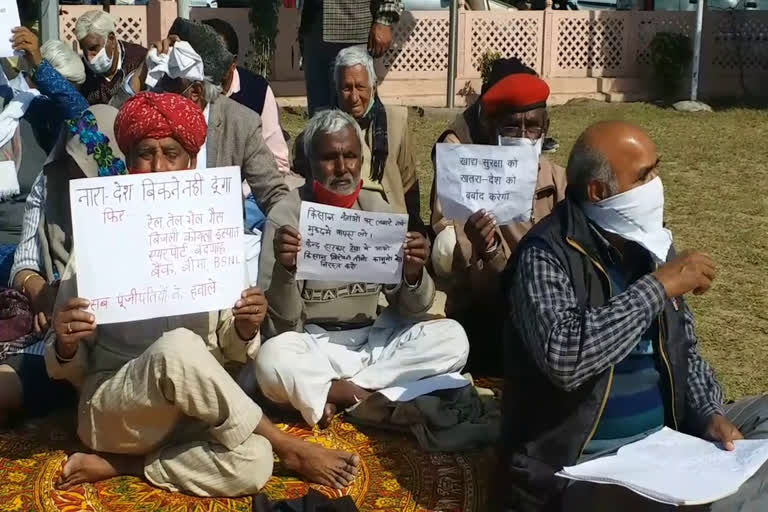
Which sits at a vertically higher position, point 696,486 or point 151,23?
point 151,23

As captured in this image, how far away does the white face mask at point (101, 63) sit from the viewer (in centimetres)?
741

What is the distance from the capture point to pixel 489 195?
4516mm

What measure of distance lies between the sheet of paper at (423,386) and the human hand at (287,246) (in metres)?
0.70

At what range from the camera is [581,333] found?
3178 millimetres

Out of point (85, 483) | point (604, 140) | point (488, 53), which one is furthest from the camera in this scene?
point (488, 53)

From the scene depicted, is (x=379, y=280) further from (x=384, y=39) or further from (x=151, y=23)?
(x=151, y=23)

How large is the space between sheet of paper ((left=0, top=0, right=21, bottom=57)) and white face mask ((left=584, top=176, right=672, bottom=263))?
362 centimetres

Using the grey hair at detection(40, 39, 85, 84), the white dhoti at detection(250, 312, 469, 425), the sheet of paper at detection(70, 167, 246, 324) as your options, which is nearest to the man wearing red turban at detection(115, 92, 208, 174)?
the sheet of paper at detection(70, 167, 246, 324)

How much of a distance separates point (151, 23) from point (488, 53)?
4.53 meters

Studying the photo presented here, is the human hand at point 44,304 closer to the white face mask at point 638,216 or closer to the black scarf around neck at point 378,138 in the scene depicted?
the black scarf around neck at point 378,138

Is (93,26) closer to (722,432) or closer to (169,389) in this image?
(169,389)

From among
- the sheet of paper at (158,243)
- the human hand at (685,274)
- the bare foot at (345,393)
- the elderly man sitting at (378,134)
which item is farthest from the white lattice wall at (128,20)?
the human hand at (685,274)

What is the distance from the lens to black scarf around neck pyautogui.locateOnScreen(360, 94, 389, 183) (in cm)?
560

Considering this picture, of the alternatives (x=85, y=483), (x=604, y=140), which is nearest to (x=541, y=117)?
(x=604, y=140)
